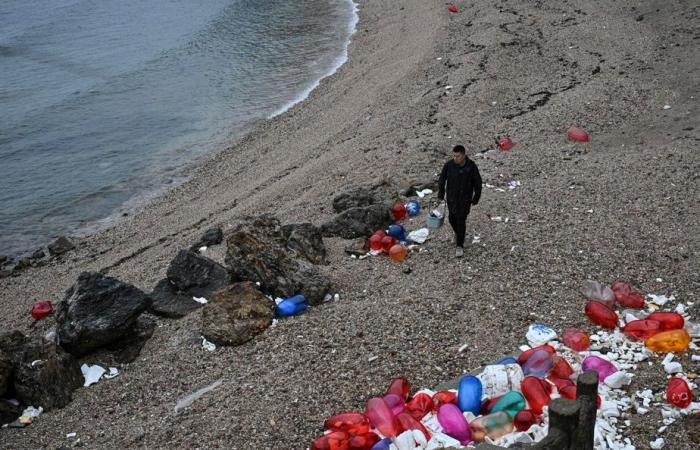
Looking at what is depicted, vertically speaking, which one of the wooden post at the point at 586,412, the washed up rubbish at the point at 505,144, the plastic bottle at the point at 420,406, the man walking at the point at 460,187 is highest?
the wooden post at the point at 586,412

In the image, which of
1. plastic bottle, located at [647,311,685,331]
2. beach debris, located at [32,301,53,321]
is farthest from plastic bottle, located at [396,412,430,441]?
beach debris, located at [32,301,53,321]

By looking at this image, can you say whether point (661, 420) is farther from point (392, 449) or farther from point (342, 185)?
point (342, 185)

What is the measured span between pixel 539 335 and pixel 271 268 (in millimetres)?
4034

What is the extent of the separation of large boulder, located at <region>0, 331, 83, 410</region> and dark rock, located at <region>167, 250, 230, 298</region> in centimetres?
218

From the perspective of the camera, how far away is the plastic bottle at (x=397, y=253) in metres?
10.7

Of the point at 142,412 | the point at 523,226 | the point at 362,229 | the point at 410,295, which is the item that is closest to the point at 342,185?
the point at 362,229

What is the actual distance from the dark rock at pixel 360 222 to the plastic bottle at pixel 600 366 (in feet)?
17.3

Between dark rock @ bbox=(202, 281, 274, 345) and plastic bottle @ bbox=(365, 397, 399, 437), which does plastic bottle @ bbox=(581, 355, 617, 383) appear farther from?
dark rock @ bbox=(202, 281, 274, 345)

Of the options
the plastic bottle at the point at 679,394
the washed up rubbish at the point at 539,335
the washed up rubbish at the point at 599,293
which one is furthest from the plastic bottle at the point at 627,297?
the plastic bottle at the point at 679,394

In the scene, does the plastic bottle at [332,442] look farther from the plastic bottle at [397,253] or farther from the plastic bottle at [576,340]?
the plastic bottle at [397,253]

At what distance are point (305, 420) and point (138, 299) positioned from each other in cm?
398

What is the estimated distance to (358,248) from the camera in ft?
37.0

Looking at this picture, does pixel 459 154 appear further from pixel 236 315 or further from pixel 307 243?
pixel 236 315

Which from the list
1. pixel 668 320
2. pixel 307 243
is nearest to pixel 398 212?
pixel 307 243
